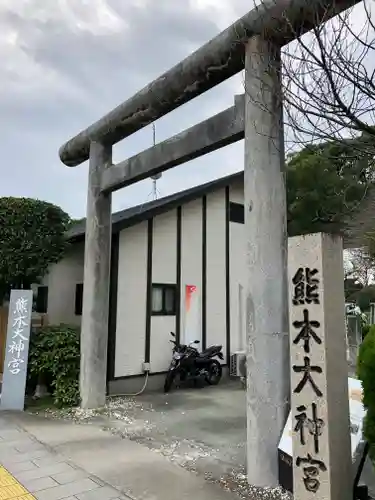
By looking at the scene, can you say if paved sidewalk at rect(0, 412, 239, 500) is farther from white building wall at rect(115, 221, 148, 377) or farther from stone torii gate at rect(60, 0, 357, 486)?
white building wall at rect(115, 221, 148, 377)

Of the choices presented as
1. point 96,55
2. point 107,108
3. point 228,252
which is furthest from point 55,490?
point 228,252

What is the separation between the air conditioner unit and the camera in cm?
1011

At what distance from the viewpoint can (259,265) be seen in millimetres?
4672

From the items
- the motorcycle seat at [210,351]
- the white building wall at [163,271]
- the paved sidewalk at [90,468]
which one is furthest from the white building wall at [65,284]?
the paved sidewalk at [90,468]

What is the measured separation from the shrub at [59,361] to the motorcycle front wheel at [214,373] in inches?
127

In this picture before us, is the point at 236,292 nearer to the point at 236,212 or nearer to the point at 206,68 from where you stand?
the point at 236,212

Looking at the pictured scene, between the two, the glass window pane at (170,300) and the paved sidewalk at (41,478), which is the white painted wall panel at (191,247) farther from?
the paved sidewalk at (41,478)

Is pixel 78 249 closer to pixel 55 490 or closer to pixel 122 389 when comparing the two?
pixel 122 389

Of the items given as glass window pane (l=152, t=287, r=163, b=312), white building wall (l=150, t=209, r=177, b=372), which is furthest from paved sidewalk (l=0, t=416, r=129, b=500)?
glass window pane (l=152, t=287, r=163, b=312)

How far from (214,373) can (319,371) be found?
688cm

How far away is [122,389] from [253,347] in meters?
5.02

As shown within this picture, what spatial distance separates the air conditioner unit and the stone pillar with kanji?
21.8 feet

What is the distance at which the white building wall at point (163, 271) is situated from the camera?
9562 mm

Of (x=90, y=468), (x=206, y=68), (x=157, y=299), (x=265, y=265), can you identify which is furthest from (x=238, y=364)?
(x=206, y=68)
